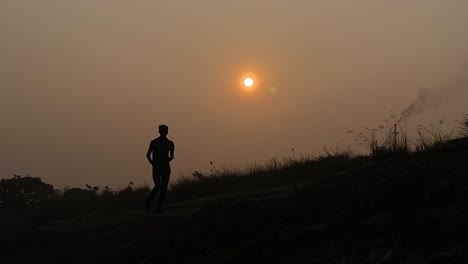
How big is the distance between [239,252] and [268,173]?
445 inches

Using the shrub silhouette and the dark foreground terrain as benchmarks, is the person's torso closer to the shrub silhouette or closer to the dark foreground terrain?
the dark foreground terrain

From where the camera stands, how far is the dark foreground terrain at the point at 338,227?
6.34 meters

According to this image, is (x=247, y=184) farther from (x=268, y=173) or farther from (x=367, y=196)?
(x=367, y=196)

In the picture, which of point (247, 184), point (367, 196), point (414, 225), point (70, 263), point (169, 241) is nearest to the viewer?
point (414, 225)

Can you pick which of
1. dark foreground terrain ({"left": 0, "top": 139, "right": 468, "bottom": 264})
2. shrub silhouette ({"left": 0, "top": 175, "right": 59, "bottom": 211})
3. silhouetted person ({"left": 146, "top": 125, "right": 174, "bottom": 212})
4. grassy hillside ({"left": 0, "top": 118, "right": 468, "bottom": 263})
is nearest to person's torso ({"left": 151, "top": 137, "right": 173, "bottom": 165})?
silhouetted person ({"left": 146, "top": 125, "right": 174, "bottom": 212})

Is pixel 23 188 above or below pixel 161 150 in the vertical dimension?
above

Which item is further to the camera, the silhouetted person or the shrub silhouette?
the shrub silhouette

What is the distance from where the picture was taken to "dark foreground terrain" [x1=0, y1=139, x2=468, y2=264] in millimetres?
6336

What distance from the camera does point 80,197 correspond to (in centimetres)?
2020

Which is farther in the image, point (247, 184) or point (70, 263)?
point (247, 184)

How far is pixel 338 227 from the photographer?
7.16m

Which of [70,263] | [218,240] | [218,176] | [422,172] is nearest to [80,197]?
[218,176]

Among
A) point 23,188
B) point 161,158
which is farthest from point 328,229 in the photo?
point 23,188

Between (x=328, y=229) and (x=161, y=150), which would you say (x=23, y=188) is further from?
(x=328, y=229)
